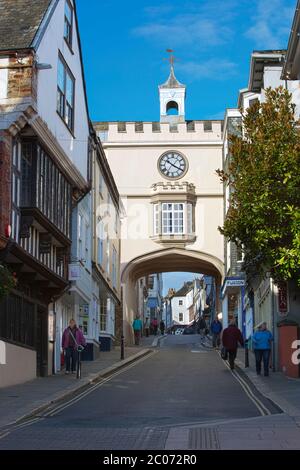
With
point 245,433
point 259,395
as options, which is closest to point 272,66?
point 259,395

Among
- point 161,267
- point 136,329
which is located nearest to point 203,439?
point 136,329

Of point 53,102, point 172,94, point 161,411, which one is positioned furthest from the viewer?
point 172,94

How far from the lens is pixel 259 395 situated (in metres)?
16.8

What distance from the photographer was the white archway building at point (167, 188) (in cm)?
4425

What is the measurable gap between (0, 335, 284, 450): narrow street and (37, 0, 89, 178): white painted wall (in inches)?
270

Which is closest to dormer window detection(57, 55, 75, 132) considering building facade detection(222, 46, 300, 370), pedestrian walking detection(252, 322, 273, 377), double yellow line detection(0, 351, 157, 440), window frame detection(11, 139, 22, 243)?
window frame detection(11, 139, 22, 243)

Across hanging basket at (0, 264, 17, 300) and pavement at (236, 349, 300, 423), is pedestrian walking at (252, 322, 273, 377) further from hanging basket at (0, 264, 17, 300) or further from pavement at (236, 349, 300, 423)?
hanging basket at (0, 264, 17, 300)

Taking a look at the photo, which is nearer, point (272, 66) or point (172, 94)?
point (272, 66)

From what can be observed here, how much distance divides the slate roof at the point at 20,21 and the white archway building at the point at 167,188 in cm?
2344

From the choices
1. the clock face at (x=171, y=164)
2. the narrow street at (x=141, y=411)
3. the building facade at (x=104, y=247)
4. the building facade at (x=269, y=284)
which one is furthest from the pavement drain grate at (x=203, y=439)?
the clock face at (x=171, y=164)

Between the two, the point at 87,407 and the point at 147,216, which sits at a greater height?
the point at 147,216

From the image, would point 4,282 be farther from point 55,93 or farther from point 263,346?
point 263,346

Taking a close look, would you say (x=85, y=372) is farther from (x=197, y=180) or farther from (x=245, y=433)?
(x=197, y=180)
